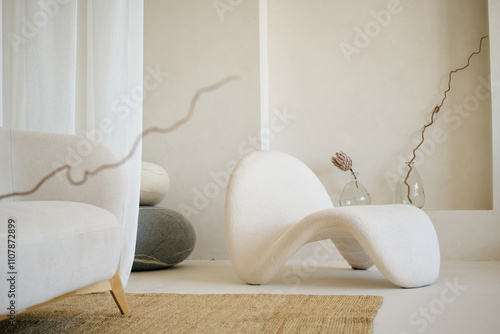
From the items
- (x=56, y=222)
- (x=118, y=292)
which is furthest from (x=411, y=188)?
(x=56, y=222)

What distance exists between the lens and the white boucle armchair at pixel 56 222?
3.90 ft

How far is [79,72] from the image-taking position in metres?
2.46

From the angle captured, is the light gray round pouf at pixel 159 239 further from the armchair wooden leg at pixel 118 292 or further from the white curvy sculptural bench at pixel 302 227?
the armchair wooden leg at pixel 118 292

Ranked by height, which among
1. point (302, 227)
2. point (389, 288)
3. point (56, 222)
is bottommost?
point (389, 288)

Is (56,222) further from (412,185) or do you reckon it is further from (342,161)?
(412,185)

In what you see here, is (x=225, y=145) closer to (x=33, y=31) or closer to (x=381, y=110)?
(x=381, y=110)

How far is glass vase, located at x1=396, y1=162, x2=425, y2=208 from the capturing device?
3428mm

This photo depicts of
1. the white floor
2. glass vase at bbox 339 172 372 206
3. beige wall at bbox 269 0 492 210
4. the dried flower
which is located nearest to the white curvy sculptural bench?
the white floor

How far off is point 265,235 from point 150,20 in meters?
1.99

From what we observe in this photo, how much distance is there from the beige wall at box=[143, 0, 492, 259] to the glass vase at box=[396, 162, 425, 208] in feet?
0.52

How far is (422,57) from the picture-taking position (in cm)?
369

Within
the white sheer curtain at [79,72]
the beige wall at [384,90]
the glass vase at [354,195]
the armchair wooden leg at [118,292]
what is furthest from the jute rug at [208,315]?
the beige wall at [384,90]

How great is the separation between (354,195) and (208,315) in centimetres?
197

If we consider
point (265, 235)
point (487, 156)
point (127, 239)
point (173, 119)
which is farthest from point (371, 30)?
point (127, 239)
